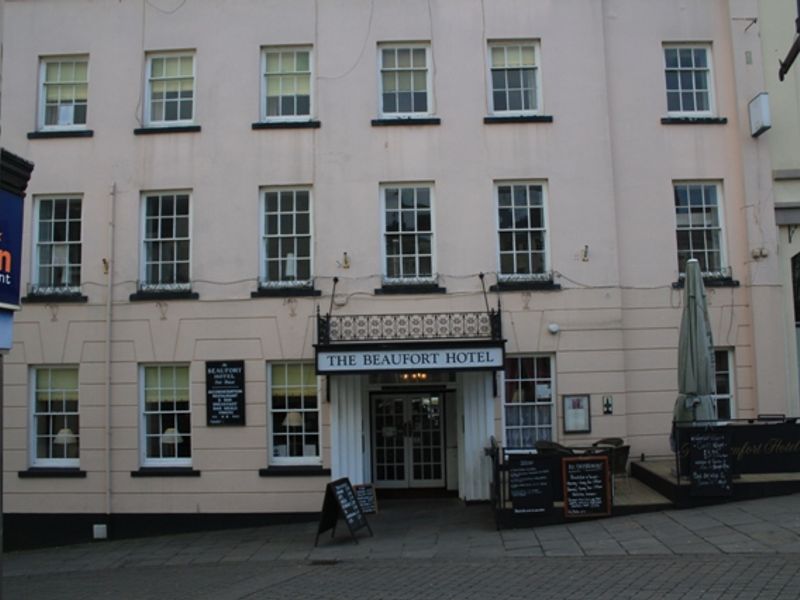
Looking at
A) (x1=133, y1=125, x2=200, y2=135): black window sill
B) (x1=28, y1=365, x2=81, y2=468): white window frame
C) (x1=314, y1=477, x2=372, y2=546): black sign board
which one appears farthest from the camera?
(x1=133, y1=125, x2=200, y2=135): black window sill

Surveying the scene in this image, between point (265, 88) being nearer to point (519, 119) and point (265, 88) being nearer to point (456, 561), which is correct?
point (519, 119)

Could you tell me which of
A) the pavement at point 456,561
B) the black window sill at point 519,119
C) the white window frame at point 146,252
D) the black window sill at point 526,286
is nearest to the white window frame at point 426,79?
the black window sill at point 519,119

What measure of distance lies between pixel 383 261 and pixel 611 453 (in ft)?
17.8

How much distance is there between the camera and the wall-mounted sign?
13148 millimetres

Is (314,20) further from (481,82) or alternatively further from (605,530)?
(605,530)

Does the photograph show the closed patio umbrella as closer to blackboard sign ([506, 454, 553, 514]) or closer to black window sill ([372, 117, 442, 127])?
blackboard sign ([506, 454, 553, 514])

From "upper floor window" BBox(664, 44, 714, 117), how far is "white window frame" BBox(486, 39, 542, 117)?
2592 millimetres

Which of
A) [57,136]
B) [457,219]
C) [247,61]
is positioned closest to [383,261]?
[457,219]

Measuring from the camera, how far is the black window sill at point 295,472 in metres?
14.1

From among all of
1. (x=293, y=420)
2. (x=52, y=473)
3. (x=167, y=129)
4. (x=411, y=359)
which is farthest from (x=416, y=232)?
(x=52, y=473)

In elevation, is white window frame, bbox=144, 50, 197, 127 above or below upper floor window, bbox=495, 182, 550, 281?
above

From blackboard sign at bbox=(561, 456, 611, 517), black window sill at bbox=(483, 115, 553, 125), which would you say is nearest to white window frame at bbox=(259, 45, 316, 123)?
black window sill at bbox=(483, 115, 553, 125)

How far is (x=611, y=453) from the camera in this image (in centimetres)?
1322

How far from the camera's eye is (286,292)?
14.5 m
